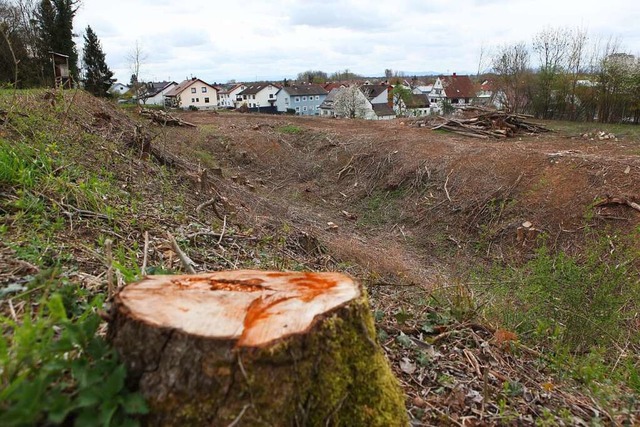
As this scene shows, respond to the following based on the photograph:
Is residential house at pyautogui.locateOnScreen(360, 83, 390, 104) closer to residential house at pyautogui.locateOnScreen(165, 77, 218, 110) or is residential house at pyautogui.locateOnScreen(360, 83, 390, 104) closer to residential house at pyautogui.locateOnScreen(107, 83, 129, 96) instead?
residential house at pyautogui.locateOnScreen(165, 77, 218, 110)

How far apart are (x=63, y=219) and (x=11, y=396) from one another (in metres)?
2.28

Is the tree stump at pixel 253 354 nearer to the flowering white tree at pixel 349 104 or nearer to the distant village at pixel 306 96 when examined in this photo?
the flowering white tree at pixel 349 104

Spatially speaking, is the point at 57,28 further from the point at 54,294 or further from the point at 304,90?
the point at 304,90

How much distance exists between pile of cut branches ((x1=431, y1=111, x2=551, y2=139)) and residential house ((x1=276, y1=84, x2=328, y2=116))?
43.0 metres

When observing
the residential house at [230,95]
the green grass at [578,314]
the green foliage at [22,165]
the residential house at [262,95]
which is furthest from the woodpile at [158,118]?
the residential house at [230,95]

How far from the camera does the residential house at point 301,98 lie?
56.2 metres

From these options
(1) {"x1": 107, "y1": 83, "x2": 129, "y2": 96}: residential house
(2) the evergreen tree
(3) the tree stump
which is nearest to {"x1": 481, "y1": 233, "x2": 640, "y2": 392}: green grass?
(3) the tree stump

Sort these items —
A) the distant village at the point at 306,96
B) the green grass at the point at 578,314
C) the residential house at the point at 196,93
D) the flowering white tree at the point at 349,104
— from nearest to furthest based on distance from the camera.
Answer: the green grass at the point at 578,314 < the flowering white tree at the point at 349,104 < the distant village at the point at 306,96 < the residential house at the point at 196,93

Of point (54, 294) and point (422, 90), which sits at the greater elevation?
point (422, 90)

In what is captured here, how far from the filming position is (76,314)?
1654mm

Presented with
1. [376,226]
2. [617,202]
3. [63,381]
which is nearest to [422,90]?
[376,226]

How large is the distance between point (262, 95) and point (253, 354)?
62.7 metres

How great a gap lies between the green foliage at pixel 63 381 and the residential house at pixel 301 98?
56384 millimetres

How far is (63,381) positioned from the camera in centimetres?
120
